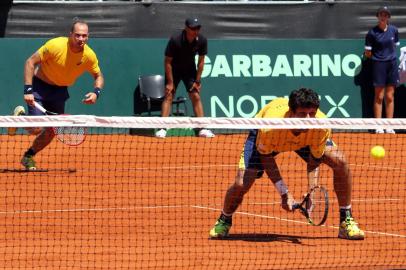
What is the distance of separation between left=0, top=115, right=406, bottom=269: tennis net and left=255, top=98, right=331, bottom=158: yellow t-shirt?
19 cm

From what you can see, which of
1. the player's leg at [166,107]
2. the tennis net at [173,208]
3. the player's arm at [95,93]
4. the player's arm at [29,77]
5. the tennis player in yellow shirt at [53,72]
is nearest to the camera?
the tennis net at [173,208]

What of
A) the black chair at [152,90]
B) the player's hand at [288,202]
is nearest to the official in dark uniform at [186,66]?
the black chair at [152,90]

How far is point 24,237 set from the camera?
9.05 meters

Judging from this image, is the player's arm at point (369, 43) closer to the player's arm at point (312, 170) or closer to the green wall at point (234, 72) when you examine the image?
the green wall at point (234, 72)

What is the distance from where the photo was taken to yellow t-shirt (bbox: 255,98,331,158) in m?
8.70

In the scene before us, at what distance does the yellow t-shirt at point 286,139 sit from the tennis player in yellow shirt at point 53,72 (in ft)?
12.2

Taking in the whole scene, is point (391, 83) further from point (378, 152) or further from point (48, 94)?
point (48, 94)

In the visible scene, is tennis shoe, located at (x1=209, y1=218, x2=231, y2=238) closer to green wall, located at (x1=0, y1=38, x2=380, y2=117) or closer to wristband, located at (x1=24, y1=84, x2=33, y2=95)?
wristband, located at (x1=24, y1=84, x2=33, y2=95)

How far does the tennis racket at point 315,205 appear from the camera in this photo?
8749 millimetres

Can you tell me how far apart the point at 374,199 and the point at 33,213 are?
3362 millimetres

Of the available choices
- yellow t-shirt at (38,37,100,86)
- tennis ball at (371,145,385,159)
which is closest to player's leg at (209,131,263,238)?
yellow t-shirt at (38,37,100,86)

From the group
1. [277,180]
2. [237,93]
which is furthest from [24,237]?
[237,93]

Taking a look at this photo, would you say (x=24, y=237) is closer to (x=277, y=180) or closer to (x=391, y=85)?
(x=277, y=180)

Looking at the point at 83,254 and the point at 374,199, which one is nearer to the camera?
the point at 83,254
